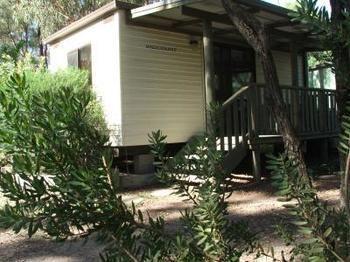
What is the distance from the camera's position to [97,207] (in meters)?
1.48

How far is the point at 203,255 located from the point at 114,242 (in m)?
0.29

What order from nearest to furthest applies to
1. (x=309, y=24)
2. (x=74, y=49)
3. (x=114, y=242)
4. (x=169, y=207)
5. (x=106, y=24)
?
(x=309, y=24)
(x=114, y=242)
(x=169, y=207)
(x=106, y=24)
(x=74, y=49)

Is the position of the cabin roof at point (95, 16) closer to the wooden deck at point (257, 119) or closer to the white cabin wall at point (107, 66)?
the white cabin wall at point (107, 66)

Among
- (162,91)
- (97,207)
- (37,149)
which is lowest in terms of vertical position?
(97,207)

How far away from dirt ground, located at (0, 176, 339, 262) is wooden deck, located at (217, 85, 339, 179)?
72 cm

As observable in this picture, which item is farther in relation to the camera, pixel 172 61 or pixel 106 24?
pixel 172 61

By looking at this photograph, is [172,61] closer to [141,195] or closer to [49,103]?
[141,195]

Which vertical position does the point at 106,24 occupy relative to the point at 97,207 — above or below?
above

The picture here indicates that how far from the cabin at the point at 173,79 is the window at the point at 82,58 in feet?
0.08

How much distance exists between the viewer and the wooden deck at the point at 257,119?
9453 mm

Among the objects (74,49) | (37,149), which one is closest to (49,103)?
(37,149)

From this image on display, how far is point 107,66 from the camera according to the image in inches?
446

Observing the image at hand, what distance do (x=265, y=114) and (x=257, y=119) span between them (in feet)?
1.41

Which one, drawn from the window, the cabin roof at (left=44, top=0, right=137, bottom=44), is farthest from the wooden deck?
the window
